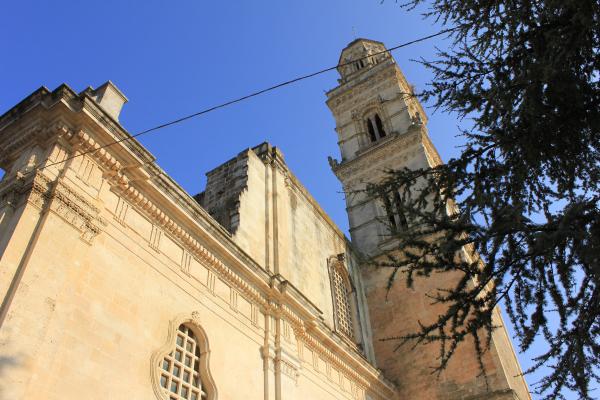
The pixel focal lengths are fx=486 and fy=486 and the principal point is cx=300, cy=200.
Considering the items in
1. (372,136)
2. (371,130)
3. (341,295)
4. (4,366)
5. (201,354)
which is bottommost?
(4,366)

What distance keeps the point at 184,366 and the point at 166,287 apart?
1.35m

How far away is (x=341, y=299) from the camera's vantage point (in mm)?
15828

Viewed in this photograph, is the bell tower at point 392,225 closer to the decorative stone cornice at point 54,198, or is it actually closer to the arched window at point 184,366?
the arched window at point 184,366

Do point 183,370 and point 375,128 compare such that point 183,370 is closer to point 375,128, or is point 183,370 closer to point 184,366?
point 184,366

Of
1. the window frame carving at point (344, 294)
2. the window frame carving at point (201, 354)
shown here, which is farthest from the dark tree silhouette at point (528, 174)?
the window frame carving at point (344, 294)

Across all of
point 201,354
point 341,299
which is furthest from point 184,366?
point 341,299

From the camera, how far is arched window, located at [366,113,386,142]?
23339 mm

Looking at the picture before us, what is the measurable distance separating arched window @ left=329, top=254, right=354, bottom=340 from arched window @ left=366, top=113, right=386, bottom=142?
28.2ft

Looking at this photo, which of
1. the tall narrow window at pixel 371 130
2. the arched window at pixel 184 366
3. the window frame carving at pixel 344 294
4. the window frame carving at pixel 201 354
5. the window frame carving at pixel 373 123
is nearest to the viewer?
the window frame carving at pixel 201 354

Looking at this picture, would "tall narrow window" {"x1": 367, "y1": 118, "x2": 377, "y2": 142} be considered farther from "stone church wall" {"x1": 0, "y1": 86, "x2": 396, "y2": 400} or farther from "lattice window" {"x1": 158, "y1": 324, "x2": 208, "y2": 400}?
"lattice window" {"x1": 158, "y1": 324, "x2": 208, "y2": 400}

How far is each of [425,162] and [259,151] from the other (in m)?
7.78

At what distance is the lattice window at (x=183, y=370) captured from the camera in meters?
7.65

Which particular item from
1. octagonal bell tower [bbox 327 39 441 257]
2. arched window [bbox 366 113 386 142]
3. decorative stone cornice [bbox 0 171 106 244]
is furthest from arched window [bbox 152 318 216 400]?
arched window [bbox 366 113 386 142]

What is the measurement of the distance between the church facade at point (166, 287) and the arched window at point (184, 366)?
0.08 feet
